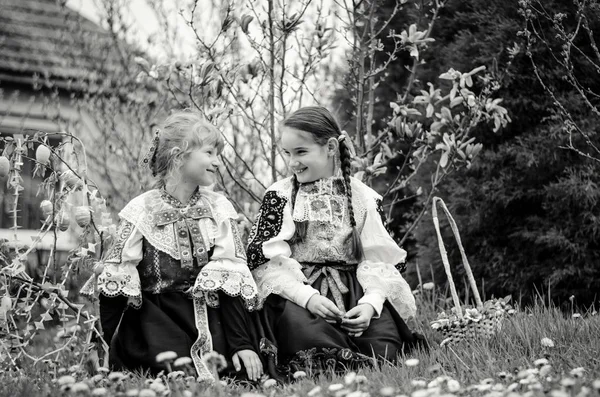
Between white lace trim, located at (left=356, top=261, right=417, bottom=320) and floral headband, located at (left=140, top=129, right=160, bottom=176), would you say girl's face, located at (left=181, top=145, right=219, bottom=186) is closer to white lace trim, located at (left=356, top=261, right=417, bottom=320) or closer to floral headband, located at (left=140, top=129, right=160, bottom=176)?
floral headband, located at (left=140, top=129, right=160, bottom=176)

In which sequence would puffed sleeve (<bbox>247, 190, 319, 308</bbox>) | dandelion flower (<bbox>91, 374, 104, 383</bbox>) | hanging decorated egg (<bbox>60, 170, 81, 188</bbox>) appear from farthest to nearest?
puffed sleeve (<bbox>247, 190, 319, 308</bbox>)
hanging decorated egg (<bbox>60, 170, 81, 188</bbox>)
dandelion flower (<bbox>91, 374, 104, 383</bbox>)

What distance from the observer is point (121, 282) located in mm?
2877

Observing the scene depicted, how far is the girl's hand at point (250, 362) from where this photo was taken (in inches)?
113

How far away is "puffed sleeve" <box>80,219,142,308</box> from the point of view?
9.39ft

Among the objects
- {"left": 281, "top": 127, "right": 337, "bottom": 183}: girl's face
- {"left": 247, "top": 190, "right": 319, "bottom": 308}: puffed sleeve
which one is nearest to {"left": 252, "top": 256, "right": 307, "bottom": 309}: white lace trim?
{"left": 247, "top": 190, "right": 319, "bottom": 308}: puffed sleeve

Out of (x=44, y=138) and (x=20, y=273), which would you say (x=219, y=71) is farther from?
(x=20, y=273)

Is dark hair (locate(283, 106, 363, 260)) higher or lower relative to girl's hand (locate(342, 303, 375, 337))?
higher

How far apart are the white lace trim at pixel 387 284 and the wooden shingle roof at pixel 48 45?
352cm

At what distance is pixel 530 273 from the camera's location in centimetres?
443

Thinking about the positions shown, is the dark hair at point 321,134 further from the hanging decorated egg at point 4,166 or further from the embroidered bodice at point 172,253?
the hanging decorated egg at point 4,166

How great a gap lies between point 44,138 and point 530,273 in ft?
9.54

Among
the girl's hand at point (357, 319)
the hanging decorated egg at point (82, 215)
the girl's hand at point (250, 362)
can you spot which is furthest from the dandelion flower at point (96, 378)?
the girl's hand at point (357, 319)

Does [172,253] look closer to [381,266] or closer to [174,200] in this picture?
[174,200]

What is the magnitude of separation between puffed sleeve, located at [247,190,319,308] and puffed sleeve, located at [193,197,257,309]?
132 mm
